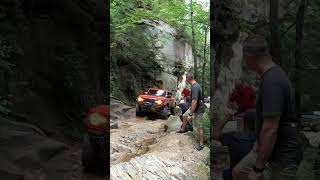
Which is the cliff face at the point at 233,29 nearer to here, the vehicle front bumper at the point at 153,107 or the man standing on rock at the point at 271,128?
the man standing on rock at the point at 271,128

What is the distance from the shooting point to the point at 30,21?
214 inches

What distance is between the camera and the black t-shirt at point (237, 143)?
15.4 feet

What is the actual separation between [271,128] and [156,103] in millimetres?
14624

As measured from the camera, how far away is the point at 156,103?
1888 centimetres

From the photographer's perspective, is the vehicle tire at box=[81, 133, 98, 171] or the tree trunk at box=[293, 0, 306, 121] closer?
the tree trunk at box=[293, 0, 306, 121]

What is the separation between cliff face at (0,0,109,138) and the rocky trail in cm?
301

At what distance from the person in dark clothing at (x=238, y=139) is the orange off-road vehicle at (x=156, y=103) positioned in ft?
45.5

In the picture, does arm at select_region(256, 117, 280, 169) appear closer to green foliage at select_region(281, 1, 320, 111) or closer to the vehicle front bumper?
green foliage at select_region(281, 1, 320, 111)

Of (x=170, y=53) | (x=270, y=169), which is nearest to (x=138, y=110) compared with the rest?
(x=170, y=53)

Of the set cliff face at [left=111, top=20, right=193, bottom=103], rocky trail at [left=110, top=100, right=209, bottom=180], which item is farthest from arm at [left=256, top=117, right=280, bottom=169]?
cliff face at [left=111, top=20, right=193, bottom=103]

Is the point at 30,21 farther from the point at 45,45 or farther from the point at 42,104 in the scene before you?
the point at 42,104

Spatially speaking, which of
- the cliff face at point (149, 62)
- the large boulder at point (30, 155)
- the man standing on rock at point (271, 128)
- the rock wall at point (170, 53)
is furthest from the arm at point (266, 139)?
the rock wall at point (170, 53)

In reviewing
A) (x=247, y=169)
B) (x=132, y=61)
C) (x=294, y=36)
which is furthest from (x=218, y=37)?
(x=132, y=61)

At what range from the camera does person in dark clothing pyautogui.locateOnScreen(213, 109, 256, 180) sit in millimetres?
4695
